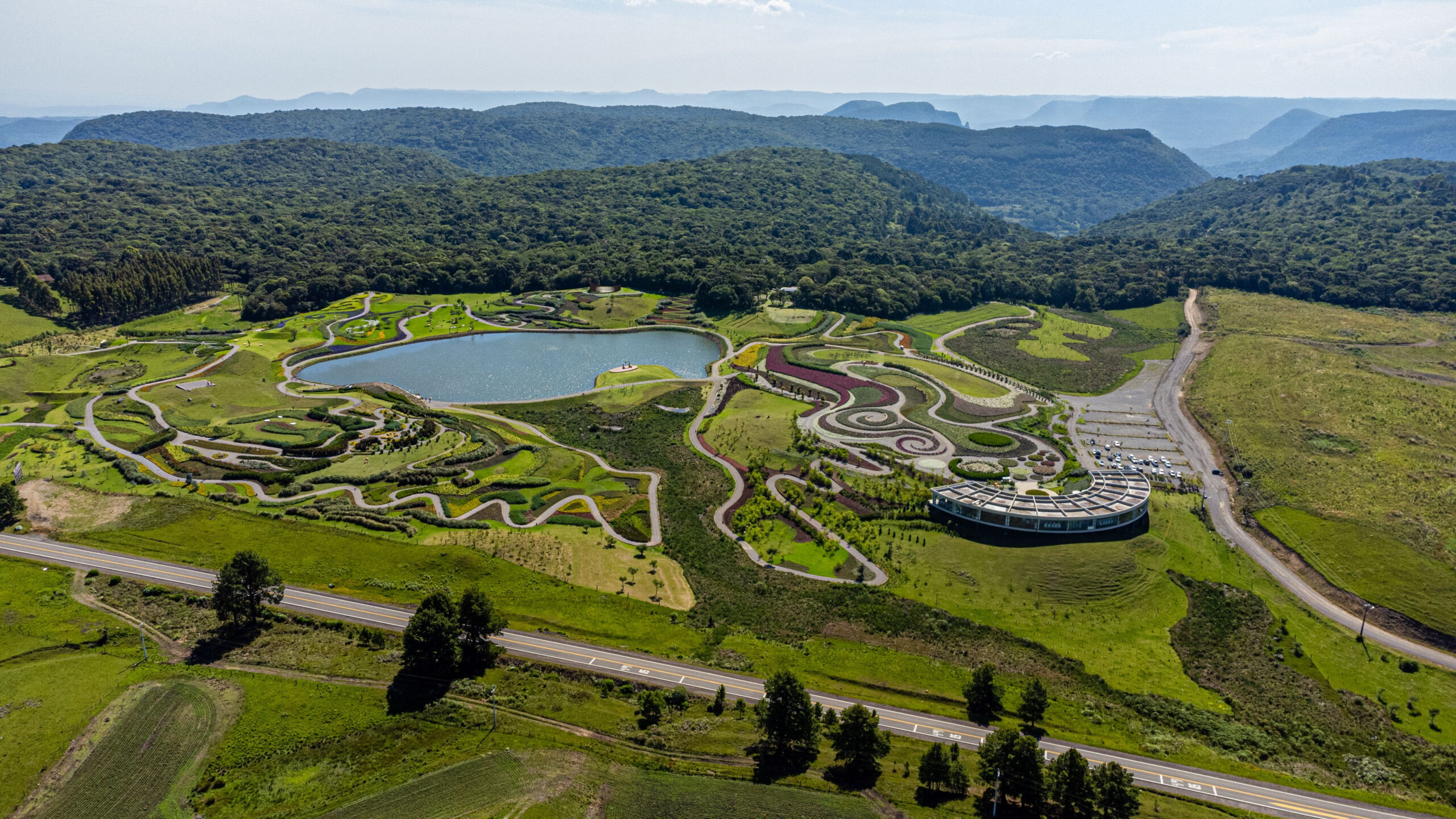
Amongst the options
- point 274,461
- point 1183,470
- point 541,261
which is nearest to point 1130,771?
point 1183,470

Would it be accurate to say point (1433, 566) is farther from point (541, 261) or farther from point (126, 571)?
point (541, 261)

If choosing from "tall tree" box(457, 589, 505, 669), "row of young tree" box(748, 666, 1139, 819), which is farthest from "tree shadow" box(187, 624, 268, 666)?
"row of young tree" box(748, 666, 1139, 819)

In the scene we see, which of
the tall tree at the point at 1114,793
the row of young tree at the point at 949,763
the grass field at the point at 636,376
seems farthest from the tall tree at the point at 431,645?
the grass field at the point at 636,376

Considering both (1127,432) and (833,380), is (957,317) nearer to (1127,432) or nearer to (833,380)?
(833,380)

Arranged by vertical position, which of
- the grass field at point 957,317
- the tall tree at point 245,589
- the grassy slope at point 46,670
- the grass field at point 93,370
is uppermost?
the grass field at point 93,370

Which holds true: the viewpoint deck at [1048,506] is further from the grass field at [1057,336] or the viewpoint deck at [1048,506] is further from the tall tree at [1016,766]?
the grass field at [1057,336]
